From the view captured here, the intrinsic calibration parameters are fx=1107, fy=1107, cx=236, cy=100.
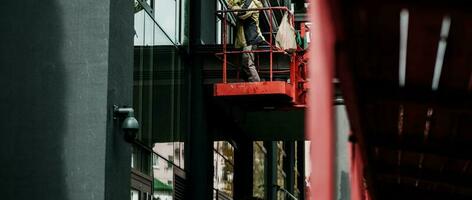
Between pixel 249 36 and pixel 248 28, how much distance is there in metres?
0.21

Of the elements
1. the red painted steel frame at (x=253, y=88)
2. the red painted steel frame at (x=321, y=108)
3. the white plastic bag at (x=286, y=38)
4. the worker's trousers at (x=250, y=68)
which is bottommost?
the red painted steel frame at (x=321, y=108)

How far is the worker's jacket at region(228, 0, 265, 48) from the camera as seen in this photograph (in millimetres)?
21359

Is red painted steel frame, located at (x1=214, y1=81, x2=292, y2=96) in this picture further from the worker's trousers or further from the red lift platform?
the worker's trousers

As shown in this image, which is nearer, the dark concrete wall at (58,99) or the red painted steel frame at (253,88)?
the dark concrete wall at (58,99)

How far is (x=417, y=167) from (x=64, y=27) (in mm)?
7462

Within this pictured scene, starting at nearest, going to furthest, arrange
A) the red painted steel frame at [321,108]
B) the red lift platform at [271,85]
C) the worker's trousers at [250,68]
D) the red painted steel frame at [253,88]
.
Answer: the red painted steel frame at [321,108], the red painted steel frame at [253,88], the red lift platform at [271,85], the worker's trousers at [250,68]

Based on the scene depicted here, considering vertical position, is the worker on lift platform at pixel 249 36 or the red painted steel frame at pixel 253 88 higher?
the worker on lift platform at pixel 249 36

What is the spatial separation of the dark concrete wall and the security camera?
0.16m

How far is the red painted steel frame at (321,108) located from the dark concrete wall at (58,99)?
10.1 m

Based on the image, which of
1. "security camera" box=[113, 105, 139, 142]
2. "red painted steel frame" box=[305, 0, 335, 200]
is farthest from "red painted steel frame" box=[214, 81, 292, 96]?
"red painted steel frame" box=[305, 0, 335, 200]

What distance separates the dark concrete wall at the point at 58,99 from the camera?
1456 cm

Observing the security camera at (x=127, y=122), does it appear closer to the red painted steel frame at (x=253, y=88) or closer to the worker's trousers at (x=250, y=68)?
the red painted steel frame at (x=253, y=88)

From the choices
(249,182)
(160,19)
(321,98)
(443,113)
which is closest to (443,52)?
(321,98)

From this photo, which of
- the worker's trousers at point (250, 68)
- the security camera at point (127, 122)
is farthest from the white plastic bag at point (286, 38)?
the security camera at point (127, 122)
